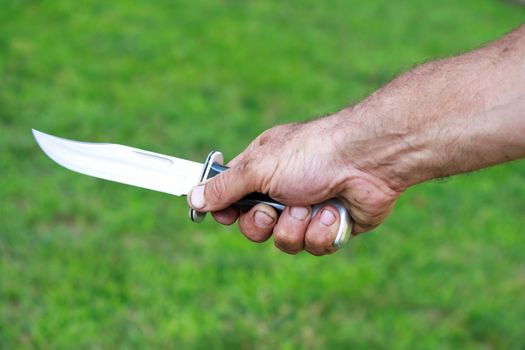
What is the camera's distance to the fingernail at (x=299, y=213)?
6.83ft

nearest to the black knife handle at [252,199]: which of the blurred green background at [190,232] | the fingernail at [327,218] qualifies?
the fingernail at [327,218]

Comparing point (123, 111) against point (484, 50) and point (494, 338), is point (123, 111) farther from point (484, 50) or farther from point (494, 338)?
point (484, 50)

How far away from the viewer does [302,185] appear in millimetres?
2029

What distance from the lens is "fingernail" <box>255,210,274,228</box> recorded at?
6.95 ft

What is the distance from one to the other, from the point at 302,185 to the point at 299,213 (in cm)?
10

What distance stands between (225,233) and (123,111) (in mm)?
1626

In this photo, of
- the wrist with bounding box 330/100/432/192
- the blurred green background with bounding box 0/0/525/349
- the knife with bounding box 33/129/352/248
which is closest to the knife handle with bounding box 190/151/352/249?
the knife with bounding box 33/129/352/248

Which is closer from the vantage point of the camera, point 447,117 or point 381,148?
point 447,117

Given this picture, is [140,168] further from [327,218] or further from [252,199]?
[327,218]

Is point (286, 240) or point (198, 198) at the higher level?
point (198, 198)

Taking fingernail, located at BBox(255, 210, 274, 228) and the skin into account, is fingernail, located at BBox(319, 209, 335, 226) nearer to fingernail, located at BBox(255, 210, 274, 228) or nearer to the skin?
the skin

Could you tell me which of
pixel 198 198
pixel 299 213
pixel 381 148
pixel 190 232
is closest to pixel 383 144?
pixel 381 148

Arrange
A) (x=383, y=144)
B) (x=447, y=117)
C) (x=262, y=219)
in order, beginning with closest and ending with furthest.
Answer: (x=447, y=117) → (x=383, y=144) → (x=262, y=219)

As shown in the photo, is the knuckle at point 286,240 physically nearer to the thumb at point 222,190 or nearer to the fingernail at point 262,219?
the fingernail at point 262,219
